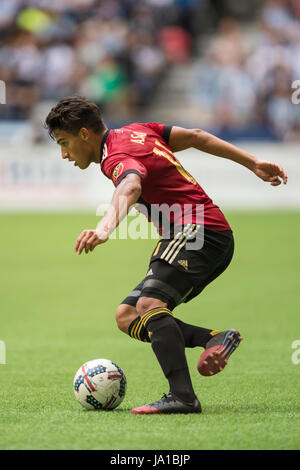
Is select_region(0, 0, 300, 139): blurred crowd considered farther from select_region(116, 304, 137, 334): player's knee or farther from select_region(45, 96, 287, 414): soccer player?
select_region(116, 304, 137, 334): player's knee

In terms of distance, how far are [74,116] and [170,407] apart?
72.5 inches

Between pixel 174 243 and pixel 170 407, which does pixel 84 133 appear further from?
pixel 170 407

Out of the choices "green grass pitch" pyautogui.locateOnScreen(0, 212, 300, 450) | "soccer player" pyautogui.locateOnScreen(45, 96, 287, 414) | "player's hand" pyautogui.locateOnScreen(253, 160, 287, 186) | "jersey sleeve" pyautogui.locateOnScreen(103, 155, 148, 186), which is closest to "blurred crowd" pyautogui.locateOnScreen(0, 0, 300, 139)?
"green grass pitch" pyautogui.locateOnScreen(0, 212, 300, 450)

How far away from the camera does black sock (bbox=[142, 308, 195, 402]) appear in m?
5.07

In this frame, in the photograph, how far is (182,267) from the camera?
5.22 metres

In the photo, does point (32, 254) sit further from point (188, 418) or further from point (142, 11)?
point (142, 11)

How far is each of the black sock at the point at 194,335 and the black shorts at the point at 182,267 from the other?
8.9 inches

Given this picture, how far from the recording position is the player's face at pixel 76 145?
539cm

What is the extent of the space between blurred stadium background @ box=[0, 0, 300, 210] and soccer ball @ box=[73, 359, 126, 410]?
519 inches

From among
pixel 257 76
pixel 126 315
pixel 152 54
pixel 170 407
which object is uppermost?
pixel 152 54
